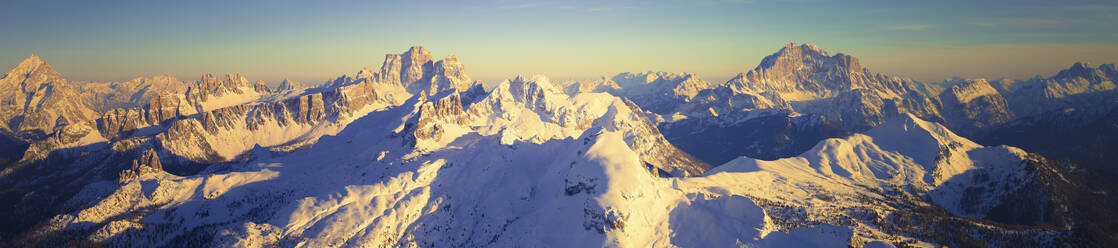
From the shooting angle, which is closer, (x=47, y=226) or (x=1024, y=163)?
(x=47, y=226)

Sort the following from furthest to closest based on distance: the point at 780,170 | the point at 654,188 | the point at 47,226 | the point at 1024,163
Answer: the point at 780,170, the point at 1024,163, the point at 47,226, the point at 654,188

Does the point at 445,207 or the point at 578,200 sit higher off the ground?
the point at 578,200

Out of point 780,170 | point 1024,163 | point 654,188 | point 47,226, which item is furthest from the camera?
point 780,170

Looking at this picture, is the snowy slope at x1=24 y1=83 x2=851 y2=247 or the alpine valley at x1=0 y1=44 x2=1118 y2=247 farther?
the alpine valley at x1=0 y1=44 x2=1118 y2=247

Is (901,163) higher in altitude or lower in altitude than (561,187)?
lower

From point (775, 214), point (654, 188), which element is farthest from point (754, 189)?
point (654, 188)

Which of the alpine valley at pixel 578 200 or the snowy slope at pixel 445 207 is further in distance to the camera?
the alpine valley at pixel 578 200

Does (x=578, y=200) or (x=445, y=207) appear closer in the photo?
(x=578, y=200)

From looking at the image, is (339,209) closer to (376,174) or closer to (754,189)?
(376,174)

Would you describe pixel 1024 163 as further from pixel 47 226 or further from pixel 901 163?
pixel 47 226
